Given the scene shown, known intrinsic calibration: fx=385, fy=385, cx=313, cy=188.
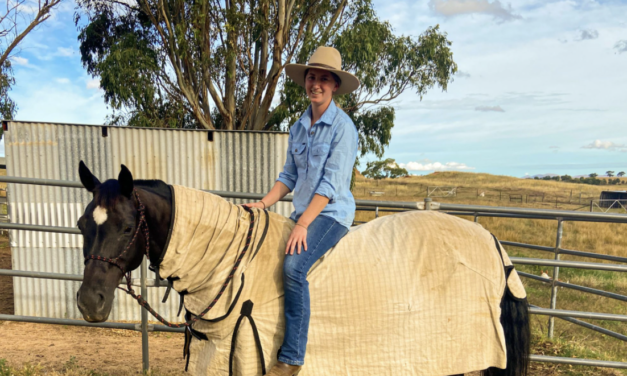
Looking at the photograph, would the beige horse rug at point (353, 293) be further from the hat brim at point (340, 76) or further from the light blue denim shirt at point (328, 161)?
the hat brim at point (340, 76)

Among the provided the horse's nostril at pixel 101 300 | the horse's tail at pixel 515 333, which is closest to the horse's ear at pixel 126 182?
the horse's nostril at pixel 101 300

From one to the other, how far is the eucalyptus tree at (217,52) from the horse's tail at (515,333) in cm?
1081

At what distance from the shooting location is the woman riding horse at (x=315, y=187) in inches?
77.8

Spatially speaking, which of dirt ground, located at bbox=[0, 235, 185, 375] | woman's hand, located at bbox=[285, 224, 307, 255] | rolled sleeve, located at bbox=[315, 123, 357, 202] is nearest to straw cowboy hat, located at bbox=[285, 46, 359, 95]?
rolled sleeve, located at bbox=[315, 123, 357, 202]

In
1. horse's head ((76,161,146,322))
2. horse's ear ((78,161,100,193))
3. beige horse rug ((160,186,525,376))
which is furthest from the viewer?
beige horse rug ((160,186,525,376))

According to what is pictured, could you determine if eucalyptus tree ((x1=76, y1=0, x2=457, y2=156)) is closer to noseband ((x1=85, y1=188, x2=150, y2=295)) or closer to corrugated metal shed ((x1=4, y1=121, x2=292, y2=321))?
corrugated metal shed ((x1=4, y1=121, x2=292, y2=321))

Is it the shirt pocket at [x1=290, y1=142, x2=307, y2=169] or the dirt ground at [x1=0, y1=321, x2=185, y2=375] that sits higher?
the shirt pocket at [x1=290, y1=142, x2=307, y2=169]

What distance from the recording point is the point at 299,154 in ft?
7.50

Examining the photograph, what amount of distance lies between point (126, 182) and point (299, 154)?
956 mm

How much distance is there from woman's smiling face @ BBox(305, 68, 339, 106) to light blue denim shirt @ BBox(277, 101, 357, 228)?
0.23 feet

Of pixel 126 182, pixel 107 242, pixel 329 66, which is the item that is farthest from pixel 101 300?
pixel 329 66

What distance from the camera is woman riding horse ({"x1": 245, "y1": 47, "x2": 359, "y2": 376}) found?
198cm

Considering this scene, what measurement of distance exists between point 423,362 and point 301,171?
1279mm

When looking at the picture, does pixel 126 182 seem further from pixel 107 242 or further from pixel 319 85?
pixel 319 85
